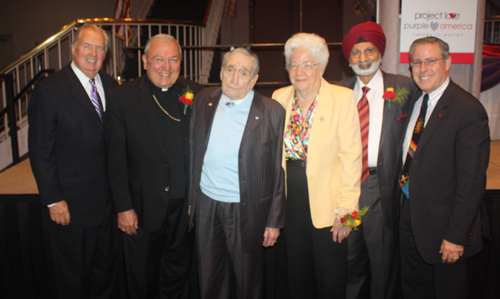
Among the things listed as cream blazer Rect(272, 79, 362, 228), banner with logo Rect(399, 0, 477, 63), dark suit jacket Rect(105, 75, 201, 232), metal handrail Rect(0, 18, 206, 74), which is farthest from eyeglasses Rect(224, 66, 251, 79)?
metal handrail Rect(0, 18, 206, 74)

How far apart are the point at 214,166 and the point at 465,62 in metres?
2.14

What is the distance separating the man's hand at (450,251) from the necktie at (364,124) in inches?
23.0

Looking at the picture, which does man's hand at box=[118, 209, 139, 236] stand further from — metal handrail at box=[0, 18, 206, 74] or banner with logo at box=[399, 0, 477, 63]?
metal handrail at box=[0, 18, 206, 74]

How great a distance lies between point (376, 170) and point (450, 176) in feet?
1.37

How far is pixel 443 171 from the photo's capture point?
196cm

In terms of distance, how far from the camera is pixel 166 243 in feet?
7.91

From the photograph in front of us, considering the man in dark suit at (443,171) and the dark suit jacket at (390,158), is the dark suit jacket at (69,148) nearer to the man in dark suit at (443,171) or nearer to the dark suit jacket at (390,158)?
the dark suit jacket at (390,158)

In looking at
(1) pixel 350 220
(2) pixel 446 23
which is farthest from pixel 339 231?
(2) pixel 446 23

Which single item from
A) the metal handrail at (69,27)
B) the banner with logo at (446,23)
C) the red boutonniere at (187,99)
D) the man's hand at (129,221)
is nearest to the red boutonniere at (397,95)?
the banner with logo at (446,23)

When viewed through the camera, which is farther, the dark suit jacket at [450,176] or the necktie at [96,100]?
the necktie at [96,100]

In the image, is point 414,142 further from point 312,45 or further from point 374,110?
point 312,45

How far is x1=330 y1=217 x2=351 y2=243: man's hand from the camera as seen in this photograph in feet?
6.62

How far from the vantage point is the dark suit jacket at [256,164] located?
196 cm

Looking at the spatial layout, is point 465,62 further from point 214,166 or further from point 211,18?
point 211,18
